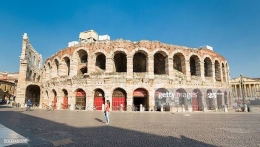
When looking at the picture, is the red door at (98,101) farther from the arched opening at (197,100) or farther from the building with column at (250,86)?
the building with column at (250,86)

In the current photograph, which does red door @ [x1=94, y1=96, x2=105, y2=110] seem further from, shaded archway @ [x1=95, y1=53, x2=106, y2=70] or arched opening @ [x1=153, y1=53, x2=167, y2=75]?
arched opening @ [x1=153, y1=53, x2=167, y2=75]

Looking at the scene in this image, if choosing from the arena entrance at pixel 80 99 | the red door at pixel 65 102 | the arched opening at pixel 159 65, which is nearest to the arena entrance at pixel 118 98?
the arena entrance at pixel 80 99

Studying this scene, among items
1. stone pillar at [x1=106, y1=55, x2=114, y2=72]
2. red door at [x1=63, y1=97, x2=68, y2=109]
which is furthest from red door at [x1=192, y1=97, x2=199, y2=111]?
red door at [x1=63, y1=97, x2=68, y2=109]

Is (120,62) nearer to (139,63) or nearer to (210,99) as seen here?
(139,63)

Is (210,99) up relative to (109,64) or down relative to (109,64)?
down

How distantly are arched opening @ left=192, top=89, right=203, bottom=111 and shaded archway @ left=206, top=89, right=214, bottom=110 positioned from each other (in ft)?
5.19

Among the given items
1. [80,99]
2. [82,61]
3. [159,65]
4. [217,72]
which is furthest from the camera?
[217,72]

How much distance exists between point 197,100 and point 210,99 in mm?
3150

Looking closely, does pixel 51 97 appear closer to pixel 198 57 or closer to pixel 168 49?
pixel 168 49

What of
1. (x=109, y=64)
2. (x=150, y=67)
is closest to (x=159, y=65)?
(x=150, y=67)

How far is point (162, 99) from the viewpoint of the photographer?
75.7 feet

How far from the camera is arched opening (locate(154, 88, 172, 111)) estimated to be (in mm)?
22859

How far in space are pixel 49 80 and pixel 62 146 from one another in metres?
26.2

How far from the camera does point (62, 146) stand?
209 inches
